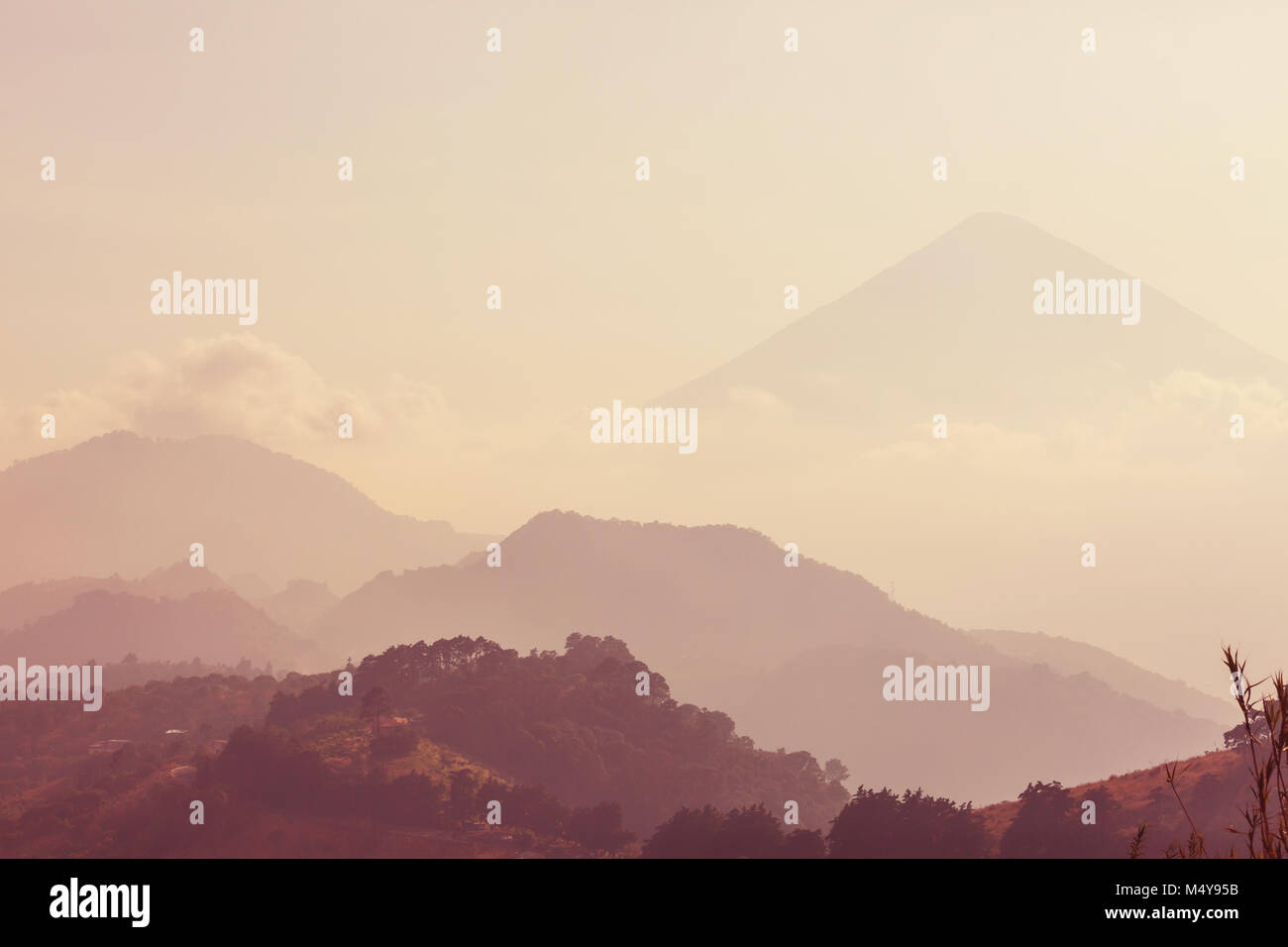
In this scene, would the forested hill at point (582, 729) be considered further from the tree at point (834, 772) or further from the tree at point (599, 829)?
the tree at point (599, 829)

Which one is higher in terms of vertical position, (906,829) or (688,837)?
(906,829)

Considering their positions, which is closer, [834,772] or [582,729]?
[582,729]

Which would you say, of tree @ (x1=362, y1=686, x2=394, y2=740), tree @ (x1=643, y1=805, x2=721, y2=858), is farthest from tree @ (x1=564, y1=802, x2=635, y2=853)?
tree @ (x1=362, y1=686, x2=394, y2=740)

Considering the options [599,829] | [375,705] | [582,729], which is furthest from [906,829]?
[375,705]

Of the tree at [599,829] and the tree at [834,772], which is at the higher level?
the tree at [599,829]

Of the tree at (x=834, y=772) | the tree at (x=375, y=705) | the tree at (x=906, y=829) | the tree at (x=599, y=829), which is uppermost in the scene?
the tree at (x=375, y=705)

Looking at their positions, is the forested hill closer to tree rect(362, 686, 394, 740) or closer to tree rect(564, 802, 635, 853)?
tree rect(362, 686, 394, 740)

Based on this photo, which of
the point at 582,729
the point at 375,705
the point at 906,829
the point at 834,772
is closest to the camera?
the point at 906,829

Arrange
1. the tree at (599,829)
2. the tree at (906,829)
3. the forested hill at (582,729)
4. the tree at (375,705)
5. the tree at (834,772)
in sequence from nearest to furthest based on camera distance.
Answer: the tree at (906,829) → the tree at (599,829) → the tree at (375,705) → the forested hill at (582,729) → the tree at (834,772)

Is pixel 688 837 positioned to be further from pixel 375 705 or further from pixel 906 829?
pixel 375 705

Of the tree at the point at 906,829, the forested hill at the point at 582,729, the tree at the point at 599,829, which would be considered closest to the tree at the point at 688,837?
the tree at the point at 599,829

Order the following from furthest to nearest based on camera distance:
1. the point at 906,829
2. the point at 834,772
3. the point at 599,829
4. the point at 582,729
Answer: the point at 834,772
the point at 582,729
the point at 599,829
the point at 906,829
